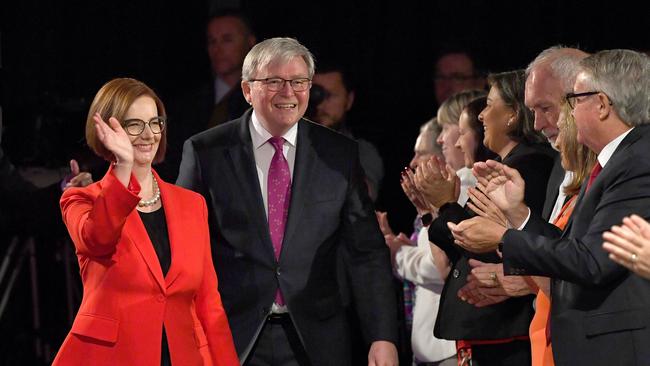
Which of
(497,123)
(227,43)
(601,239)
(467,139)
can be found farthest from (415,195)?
(227,43)

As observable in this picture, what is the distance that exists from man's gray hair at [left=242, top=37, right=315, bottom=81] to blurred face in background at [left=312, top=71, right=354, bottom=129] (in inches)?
77.5

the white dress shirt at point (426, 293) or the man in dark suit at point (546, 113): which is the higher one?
the man in dark suit at point (546, 113)

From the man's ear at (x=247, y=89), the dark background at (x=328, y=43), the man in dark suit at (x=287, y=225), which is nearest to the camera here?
the man in dark suit at (x=287, y=225)

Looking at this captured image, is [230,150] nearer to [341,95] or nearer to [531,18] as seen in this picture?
[341,95]

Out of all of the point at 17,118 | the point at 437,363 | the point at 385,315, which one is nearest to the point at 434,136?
the point at 437,363

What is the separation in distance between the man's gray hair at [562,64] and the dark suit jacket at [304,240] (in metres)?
0.71

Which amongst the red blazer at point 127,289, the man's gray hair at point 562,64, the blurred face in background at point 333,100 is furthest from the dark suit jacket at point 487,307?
the blurred face in background at point 333,100

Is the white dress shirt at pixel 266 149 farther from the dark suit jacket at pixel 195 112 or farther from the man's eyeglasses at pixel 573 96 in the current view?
the dark suit jacket at pixel 195 112

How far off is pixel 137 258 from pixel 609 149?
137cm

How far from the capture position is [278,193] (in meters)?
4.08

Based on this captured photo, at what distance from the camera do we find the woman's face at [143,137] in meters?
3.62

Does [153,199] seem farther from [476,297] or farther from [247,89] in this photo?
[476,297]

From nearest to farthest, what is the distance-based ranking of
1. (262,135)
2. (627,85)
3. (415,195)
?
(627,85), (262,135), (415,195)

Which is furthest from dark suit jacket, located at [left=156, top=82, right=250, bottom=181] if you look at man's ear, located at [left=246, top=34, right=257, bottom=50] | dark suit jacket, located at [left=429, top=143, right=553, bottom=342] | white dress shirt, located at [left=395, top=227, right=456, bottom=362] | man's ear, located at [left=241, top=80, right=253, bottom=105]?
dark suit jacket, located at [left=429, top=143, right=553, bottom=342]
